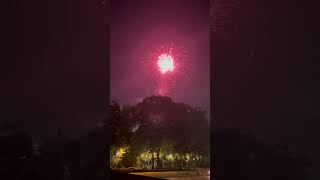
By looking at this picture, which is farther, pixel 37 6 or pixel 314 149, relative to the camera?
pixel 37 6

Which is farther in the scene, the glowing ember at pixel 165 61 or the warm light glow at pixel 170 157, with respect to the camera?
the warm light glow at pixel 170 157

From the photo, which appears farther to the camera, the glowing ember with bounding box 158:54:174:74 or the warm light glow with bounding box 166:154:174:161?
the warm light glow with bounding box 166:154:174:161

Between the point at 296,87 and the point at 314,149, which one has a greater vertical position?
the point at 296,87

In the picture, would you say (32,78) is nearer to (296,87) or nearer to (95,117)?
(95,117)

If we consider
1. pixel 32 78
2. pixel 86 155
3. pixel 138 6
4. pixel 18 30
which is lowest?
pixel 86 155

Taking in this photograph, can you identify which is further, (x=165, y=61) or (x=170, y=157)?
(x=170, y=157)

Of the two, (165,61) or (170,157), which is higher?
(165,61)

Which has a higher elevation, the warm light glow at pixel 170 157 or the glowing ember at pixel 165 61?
the glowing ember at pixel 165 61

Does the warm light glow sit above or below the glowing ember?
below

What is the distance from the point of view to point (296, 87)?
5.29 meters

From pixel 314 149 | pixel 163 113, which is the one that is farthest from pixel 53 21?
pixel 163 113

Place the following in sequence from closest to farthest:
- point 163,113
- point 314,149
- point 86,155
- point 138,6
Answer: point 314,149
point 86,155
point 138,6
point 163,113

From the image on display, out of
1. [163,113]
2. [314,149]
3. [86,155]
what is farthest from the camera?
[163,113]

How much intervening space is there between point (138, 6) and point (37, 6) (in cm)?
373
